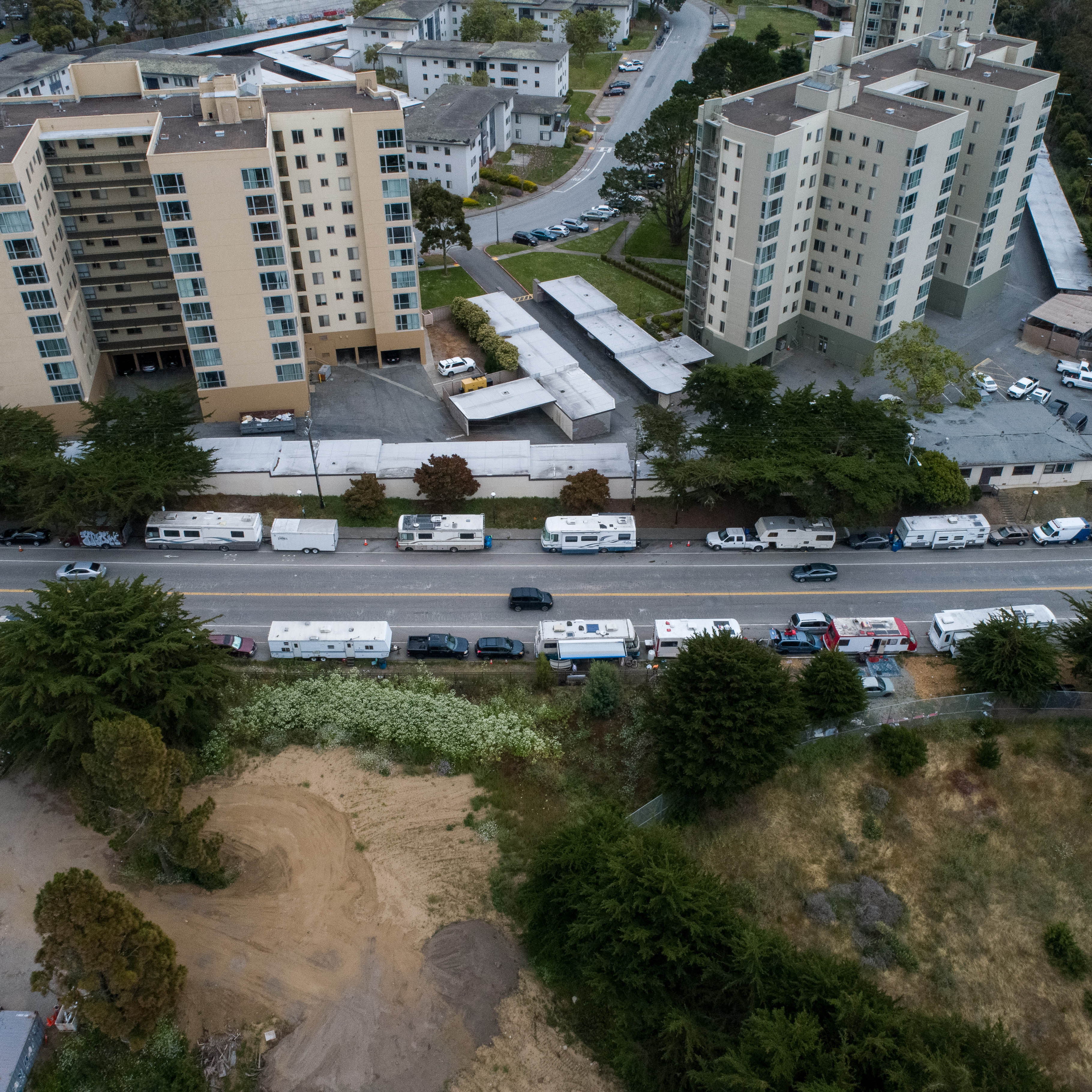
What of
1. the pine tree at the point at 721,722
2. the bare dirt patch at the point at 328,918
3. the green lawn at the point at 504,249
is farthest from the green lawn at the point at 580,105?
the bare dirt patch at the point at 328,918

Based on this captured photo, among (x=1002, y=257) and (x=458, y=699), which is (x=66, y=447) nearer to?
(x=458, y=699)

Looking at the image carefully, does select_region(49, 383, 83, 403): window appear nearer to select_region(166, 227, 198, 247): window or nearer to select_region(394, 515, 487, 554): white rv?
select_region(166, 227, 198, 247): window

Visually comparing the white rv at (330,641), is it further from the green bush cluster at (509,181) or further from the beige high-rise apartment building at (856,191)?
the green bush cluster at (509,181)

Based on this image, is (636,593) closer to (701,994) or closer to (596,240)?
(701,994)

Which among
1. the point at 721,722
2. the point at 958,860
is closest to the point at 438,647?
the point at 721,722

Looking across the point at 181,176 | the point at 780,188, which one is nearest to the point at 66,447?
the point at 181,176

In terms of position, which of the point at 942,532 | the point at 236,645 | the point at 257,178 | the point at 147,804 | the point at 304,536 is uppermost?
the point at 257,178
